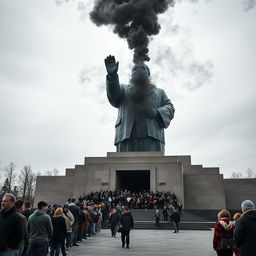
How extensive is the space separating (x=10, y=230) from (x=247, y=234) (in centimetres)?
317

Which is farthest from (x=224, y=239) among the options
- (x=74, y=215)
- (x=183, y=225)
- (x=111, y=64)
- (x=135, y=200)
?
(x=111, y=64)

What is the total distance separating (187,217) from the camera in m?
19.1

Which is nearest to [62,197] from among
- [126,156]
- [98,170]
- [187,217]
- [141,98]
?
[98,170]

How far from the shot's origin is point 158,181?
25.6 m

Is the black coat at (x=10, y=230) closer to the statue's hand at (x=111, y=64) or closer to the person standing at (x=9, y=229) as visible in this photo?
the person standing at (x=9, y=229)

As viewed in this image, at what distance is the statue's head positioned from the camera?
27750 mm

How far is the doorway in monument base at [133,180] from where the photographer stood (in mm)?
27391

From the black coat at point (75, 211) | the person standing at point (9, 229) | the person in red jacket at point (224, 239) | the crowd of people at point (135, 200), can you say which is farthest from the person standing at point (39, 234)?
the crowd of people at point (135, 200)

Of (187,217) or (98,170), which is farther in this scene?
(98,170)

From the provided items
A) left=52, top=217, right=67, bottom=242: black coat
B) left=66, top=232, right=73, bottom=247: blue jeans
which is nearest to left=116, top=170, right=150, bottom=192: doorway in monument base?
left=66, top=232, right=73, bottom=247: blue jeans

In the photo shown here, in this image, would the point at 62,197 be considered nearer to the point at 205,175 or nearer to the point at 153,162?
the point at 153,162

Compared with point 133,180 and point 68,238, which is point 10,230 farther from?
point 133,180

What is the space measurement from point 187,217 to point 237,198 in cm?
1146

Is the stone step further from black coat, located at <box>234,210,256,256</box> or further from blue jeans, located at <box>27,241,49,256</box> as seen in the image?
black coat, located at <box>234,210,256,256</box>
